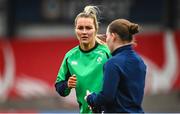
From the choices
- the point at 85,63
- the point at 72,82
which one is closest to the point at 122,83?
the point at 72,82

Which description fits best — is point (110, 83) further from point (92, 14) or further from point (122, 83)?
point (92, 14)

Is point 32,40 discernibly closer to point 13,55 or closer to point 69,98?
point 13,55

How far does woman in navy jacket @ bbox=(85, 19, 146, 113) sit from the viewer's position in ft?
17.0

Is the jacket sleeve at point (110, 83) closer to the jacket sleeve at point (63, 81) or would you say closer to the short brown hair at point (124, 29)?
the short brown hair at point (124, 29)

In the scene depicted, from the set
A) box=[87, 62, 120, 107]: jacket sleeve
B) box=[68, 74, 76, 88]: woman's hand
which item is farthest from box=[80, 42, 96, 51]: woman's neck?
box=[87, 62, 120, 107]: jacket sleeve

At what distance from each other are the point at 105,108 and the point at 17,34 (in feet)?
37.1

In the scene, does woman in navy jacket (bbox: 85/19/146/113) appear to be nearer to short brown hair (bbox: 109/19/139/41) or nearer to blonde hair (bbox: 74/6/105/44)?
short brown hair (bbox: 109/19/139/41)

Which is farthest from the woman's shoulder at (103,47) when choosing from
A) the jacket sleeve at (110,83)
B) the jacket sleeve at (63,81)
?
the jacket sleeve at (110,83)

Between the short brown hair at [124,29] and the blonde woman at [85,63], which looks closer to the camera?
the short brown hair at [124,29]

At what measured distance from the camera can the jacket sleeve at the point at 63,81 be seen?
587 centimetres

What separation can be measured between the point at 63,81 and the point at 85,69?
22cm

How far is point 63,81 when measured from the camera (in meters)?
5.92

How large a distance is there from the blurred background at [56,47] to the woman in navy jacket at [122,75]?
7.85 m

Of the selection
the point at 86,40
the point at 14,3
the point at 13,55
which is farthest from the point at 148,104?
the point at 86,40
